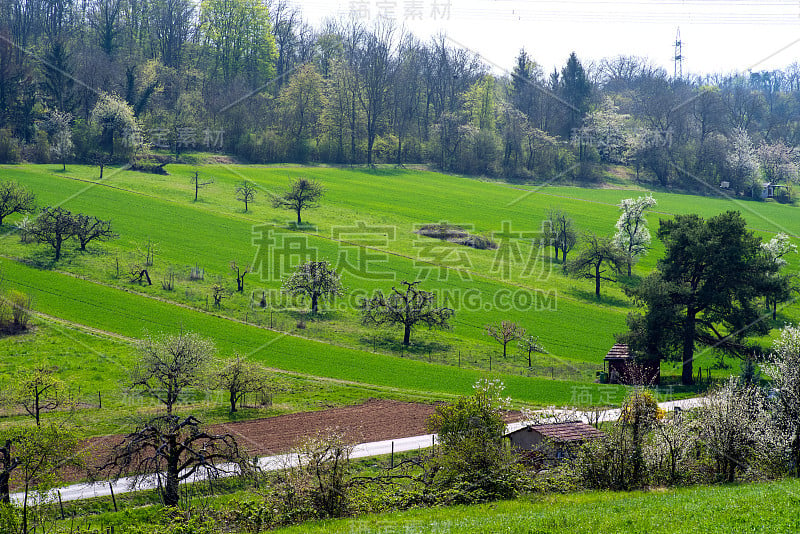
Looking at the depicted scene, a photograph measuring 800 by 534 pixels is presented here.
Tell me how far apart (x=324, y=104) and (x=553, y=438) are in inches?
3120

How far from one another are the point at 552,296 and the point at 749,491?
3807cm

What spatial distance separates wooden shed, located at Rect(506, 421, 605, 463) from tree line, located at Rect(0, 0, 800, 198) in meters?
62.8

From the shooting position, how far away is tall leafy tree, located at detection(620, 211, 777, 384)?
40.1m

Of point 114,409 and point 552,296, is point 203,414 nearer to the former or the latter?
point 114,409

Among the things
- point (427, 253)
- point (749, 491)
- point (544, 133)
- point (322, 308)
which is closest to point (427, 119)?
point (544, 133)

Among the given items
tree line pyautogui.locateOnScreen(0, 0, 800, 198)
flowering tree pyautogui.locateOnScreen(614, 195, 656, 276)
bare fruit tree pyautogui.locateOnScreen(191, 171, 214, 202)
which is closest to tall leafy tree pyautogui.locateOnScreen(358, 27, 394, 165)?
tree line pyautogui.locateOnScreen(0, 0, 800, 198)

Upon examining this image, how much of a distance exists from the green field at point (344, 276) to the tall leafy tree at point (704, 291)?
3460 mm

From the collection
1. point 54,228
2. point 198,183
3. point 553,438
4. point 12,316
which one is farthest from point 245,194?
point 553,438

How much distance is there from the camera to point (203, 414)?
102 ft

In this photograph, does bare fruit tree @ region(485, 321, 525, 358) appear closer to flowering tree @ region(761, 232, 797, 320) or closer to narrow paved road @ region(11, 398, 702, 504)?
narrow paved road @ region(11, 398, 702, 504)

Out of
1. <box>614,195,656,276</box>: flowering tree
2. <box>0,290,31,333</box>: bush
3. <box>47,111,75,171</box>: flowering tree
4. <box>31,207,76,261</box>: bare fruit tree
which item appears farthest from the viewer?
<box>47,111,75,171</box>: flowering tree

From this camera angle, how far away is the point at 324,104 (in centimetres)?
9762

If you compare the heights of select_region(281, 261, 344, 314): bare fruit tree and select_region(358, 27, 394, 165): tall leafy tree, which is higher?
select_region(358, 27, 394, 165): tall leafy tree

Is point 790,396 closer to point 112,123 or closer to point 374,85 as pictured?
point 112,123
